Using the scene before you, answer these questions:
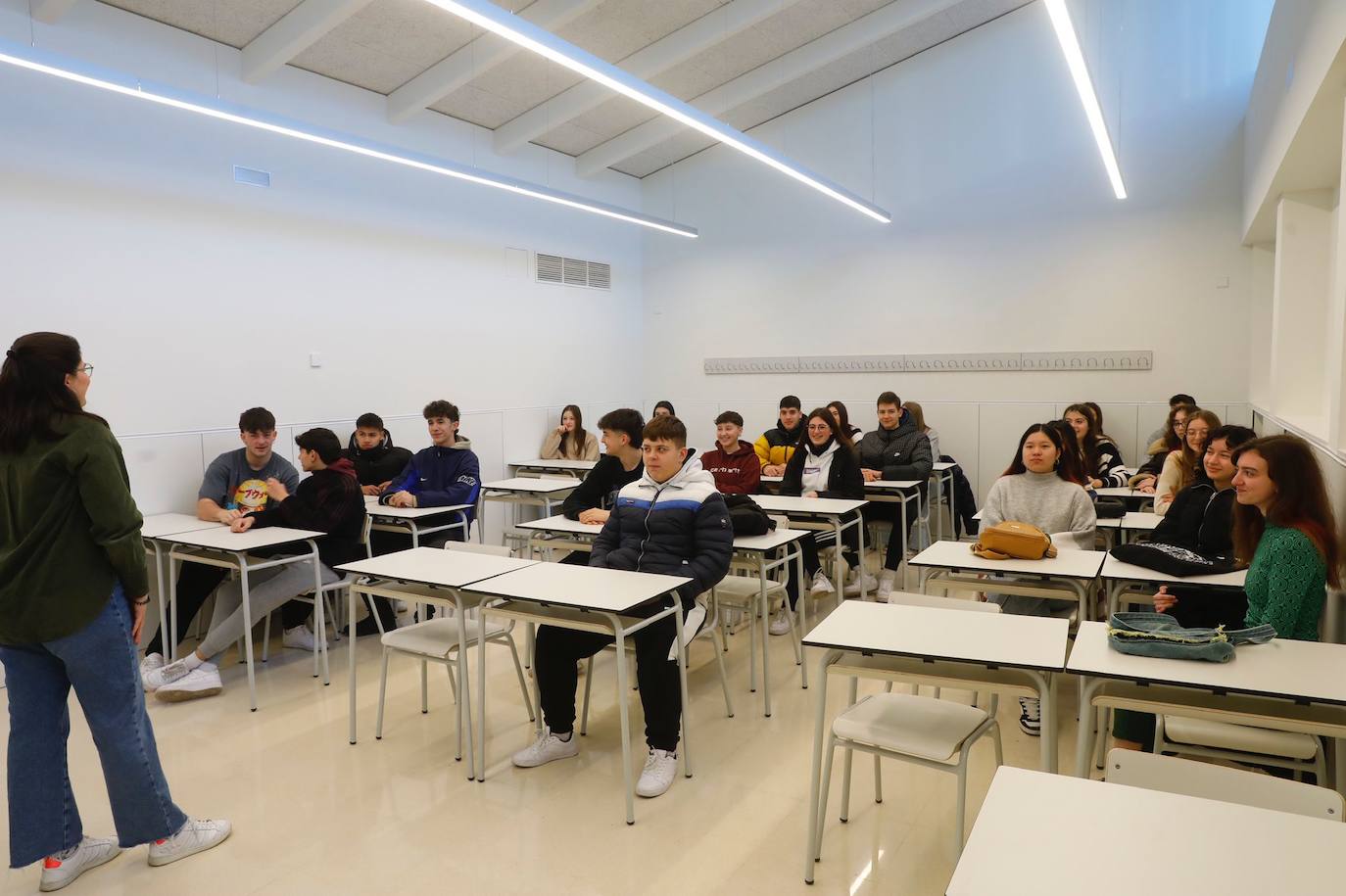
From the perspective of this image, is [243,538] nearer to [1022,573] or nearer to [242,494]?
[242,494]

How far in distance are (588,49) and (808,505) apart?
3787mm

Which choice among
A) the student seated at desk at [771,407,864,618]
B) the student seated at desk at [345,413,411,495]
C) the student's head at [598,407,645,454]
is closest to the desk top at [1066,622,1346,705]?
the student's head at [598,407,645,454]

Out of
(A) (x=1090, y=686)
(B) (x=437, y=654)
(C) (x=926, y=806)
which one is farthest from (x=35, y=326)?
(A) (x=1090, y=686)

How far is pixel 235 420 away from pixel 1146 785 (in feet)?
18.0

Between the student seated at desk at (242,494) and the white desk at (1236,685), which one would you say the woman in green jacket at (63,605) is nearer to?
the student seated at desk at (242,494)

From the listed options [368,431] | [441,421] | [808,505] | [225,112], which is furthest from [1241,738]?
[368,431]

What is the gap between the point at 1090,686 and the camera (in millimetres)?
2090

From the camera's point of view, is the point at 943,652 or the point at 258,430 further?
the point at 258,430

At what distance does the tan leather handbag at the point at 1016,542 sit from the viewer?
3.25 metres

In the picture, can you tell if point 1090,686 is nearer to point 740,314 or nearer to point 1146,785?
point 1146,785

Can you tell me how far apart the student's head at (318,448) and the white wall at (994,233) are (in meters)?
5.12

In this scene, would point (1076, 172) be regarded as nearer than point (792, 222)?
Yes

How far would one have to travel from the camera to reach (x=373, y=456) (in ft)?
19.8

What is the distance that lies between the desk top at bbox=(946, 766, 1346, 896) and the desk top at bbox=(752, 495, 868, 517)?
10.6ft
